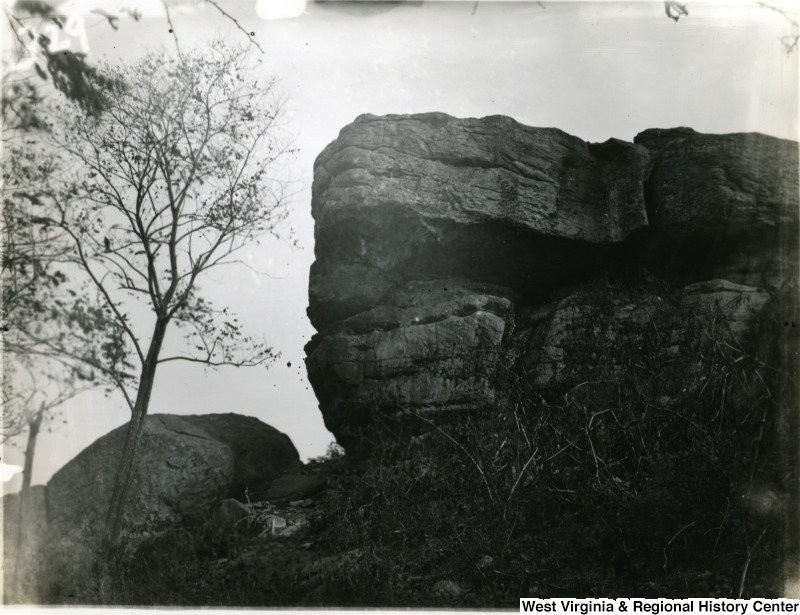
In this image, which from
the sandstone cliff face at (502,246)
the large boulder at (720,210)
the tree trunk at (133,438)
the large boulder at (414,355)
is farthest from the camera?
the large boulder at (720,210)

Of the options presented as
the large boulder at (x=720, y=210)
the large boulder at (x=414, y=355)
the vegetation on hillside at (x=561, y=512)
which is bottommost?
the vegetation on hillside at (x=561, y=512)

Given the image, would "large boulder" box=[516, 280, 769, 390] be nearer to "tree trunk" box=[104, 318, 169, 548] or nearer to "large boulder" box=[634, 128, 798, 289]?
"large boulder" box=[634, 128, 798, 289]

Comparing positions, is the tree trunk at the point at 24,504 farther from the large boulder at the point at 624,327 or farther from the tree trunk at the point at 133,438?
the large boulder at the point at 624,327

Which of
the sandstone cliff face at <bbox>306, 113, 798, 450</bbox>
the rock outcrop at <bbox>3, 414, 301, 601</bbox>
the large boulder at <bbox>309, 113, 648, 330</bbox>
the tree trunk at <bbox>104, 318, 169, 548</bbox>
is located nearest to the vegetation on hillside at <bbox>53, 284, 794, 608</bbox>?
the rock outcrop at <bbox>3, 414, 301, 601</bbox>

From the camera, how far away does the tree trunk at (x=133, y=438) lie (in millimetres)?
8430

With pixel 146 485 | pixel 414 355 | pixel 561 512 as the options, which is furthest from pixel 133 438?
pixel 561 512

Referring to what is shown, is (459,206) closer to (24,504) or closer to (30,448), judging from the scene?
(30,448)

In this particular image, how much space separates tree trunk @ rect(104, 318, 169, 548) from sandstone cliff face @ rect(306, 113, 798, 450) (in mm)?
2649

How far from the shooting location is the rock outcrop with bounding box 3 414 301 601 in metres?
7.27

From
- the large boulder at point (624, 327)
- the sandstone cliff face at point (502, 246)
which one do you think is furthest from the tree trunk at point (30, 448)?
the large boulder at point (624, 327)

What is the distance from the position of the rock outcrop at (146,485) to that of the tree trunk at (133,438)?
21cm

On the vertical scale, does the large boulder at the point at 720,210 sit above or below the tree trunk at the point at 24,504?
above

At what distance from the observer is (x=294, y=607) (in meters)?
6.22

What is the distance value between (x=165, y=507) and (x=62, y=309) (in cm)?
306
